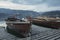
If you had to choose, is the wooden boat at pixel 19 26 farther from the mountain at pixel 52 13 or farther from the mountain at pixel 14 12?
the mountain at pixel 52 13

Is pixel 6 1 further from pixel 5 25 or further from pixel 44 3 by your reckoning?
pixel 44 3

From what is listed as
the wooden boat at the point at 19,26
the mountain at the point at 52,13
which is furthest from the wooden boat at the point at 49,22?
the wooden boat at the point at 19,26

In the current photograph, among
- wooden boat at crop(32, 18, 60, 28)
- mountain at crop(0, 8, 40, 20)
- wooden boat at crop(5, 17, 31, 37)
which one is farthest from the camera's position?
wooden boat at crop(32, 18, 60, 28)

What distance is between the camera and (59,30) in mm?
4012

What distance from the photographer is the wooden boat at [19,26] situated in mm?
3589

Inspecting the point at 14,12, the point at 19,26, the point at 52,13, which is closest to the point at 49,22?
the point at 52,13

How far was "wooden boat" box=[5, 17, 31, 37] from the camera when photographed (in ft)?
11.8

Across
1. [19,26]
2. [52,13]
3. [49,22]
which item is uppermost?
[52,13]

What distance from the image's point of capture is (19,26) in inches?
156

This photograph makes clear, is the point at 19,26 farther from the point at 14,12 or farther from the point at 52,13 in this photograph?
the point at 52,13

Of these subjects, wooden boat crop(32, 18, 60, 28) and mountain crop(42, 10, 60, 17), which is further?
wooden boat crop(32, 18, 60, 28)

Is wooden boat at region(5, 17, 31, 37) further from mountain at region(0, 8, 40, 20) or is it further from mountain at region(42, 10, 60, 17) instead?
mountain at region(42, 10, 60, 17)

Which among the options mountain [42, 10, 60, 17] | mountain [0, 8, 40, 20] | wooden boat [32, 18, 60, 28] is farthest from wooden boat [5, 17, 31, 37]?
mountain [42, 10, 60, 17]

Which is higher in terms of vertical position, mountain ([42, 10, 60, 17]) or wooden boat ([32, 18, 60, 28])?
mountain ([42, 10, 60, 17])
